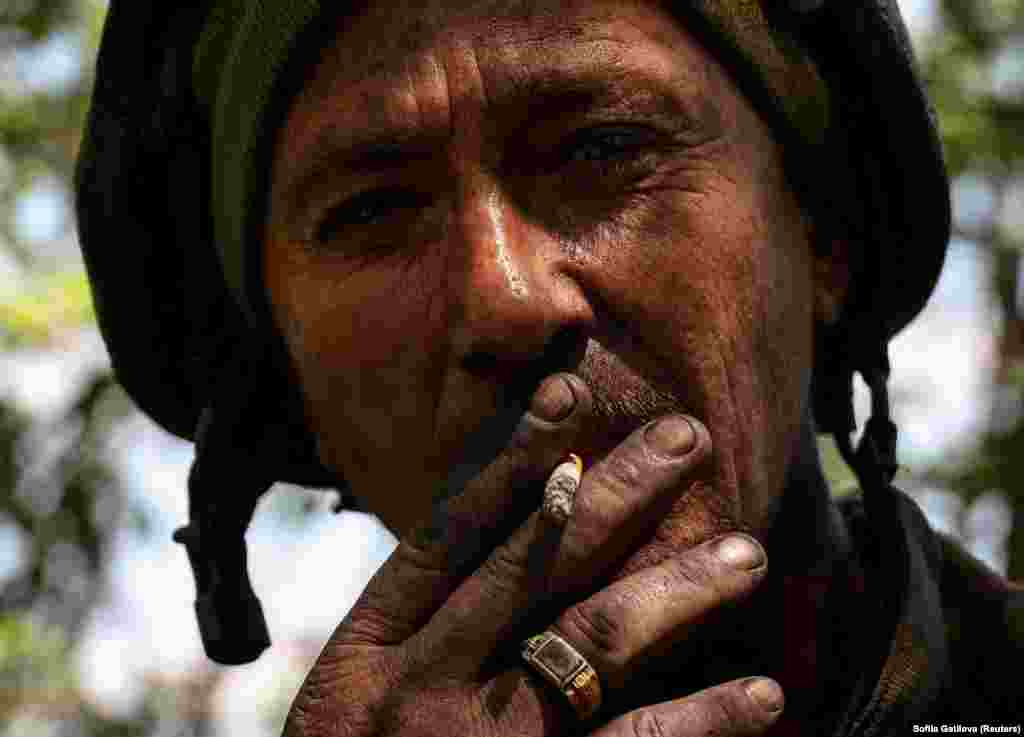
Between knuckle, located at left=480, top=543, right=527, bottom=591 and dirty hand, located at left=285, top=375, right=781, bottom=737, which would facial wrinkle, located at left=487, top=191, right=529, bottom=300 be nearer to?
dirty hand, located at left=285, top=375, right=781, bottom=737

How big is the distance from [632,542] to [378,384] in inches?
22.7

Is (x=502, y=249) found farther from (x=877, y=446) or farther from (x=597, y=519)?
(x=877, y=446)

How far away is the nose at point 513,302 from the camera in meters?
2.34

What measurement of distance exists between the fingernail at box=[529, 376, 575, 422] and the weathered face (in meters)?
0.10

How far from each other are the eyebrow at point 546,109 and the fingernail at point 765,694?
38.1 inches

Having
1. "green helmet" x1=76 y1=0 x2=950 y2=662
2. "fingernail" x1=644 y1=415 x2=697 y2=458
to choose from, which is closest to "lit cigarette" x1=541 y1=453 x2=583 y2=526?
"fingernail" x1=644 y1=415 x2=697 y2=458

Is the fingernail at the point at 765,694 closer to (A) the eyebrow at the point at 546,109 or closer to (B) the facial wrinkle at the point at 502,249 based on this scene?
(B) the facial wrinkle at the point at 502,249

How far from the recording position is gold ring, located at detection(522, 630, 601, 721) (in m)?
2.16

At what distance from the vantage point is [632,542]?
230 centimetres

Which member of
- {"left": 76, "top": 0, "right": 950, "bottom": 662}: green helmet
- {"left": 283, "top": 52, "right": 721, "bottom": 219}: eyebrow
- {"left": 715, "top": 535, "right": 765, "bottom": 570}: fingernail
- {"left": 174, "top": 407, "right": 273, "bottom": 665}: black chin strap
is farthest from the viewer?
{"left": 174, "top": 407, "right": 273, "bottom": 665}: black chin strap

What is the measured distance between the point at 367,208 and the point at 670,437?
0.75 m

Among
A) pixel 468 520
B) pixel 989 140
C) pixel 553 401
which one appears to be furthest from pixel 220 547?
pixel 989 140

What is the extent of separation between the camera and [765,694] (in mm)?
2203

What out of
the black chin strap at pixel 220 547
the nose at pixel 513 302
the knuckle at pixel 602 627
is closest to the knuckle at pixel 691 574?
the knuckle at pixel 602 627
